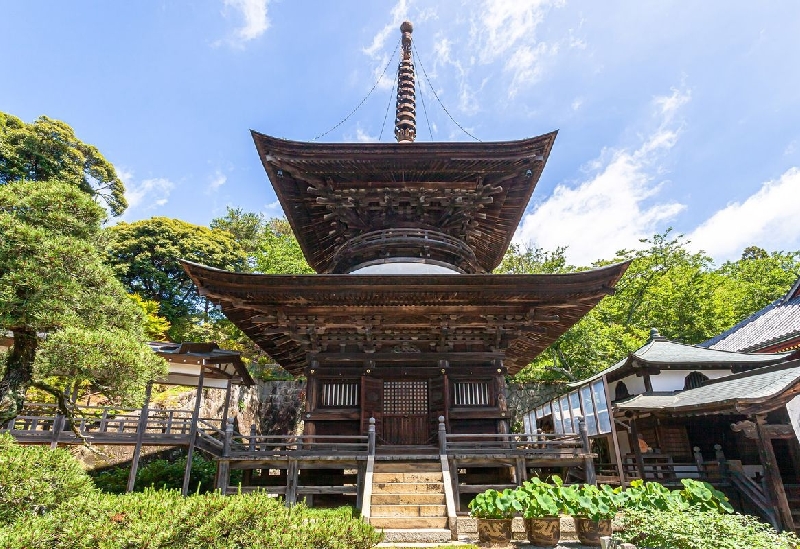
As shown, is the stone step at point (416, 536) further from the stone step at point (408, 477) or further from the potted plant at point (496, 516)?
the stone step at point (408, 477)

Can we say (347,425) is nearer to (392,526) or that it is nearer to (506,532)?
(392,526)

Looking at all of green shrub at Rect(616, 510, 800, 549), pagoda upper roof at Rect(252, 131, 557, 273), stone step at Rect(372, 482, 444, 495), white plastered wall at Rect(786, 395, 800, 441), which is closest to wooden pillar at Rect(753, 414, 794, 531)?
white plastered wall at Rect(786, 395, 800, 441)

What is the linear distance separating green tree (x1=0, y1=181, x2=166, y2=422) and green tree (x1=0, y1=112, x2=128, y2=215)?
29840 mm

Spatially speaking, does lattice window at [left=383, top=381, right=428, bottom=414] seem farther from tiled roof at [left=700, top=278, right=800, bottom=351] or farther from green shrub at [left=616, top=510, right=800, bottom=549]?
tiled roof at [left=700, top=278, right=800, bottom=351]

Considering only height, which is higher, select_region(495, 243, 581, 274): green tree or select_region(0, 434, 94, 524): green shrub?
select_region(495, 243, 581, 274): green tree

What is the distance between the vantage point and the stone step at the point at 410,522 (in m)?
8.77

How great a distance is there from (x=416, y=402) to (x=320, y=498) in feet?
12.2

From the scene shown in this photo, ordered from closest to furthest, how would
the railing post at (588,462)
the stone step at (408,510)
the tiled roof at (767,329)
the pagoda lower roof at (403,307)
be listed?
the stone step at (408,510) < the railing post at (588,462) < the pagoda lower roof at (403,307) < the tiled roof at (767,329)

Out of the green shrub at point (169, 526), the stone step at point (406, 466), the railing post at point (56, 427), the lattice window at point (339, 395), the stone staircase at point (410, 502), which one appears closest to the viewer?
the green shrub at point (169, 526)

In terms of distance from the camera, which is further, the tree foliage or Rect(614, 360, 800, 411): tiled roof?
the tree foliage

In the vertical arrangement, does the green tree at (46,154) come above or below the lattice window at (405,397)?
above

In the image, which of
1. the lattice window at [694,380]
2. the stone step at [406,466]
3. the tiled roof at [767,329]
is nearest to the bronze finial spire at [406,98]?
the stone step at [406,466]

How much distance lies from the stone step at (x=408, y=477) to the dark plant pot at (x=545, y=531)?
8.78ft

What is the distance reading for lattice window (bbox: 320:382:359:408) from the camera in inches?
510
